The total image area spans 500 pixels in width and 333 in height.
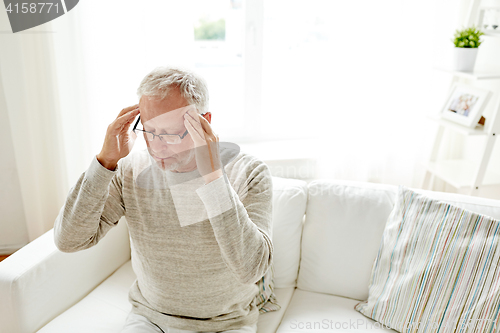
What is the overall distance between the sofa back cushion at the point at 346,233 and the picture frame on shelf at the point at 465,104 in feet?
2.08

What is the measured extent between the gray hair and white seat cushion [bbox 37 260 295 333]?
2.58ft

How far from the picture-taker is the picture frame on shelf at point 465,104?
198 centimetres

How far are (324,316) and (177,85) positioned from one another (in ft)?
3.09

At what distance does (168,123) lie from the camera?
1082mm

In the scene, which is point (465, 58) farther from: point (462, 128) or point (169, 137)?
point (169, 137)

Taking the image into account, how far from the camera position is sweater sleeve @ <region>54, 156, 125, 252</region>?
1.13 meters

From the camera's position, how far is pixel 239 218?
1066 millimetres

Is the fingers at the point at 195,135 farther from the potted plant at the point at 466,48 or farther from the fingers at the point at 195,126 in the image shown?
the potted plant at the point at 466,48

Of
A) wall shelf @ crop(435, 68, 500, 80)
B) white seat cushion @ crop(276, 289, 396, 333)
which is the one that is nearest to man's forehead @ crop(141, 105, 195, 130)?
white seat cushion @ crop(276, 289, 396, 333)

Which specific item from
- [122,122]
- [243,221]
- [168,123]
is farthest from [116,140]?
[243,221]

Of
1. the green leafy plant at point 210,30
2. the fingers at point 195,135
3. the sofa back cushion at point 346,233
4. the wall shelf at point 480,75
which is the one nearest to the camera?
the fingers at point 195,135

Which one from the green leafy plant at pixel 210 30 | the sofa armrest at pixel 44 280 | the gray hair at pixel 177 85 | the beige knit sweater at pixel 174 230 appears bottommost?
the sofa armrest at pixel 44 280

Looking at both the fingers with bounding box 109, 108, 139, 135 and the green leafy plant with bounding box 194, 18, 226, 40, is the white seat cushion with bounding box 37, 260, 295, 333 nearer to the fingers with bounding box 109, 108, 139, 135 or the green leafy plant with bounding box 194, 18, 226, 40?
the fingers with bounding box 109, 108, 139, 135

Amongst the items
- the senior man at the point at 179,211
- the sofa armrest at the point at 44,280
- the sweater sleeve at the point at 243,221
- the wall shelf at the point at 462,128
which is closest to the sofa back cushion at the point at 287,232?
the senior man at the point at 179,211
